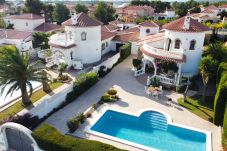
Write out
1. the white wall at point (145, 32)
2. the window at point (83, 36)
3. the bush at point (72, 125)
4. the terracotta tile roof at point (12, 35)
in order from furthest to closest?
the terracotta tile roof at point (12, 35)
the white wall at point (145, 32)
the window at point (83, 36)
the bush at point (72, 125)

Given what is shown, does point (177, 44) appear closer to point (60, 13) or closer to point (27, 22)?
point (27, 22)

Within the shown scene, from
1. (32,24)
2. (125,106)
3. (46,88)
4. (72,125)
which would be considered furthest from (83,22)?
(32,24)

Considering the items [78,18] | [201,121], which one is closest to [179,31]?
[201,121]

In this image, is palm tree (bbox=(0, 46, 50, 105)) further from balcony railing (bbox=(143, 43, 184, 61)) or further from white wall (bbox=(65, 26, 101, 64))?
balcony railing (bbox=(143, 43, 184, 61))

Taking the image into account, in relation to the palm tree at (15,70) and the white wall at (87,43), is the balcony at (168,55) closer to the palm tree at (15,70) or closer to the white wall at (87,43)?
the white wall at (87,43)

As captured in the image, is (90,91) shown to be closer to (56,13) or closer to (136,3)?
(56,13)

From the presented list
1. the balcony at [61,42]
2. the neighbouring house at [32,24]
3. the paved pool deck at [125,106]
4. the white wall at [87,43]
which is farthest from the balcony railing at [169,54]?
the neighbouring house at [32,24]
